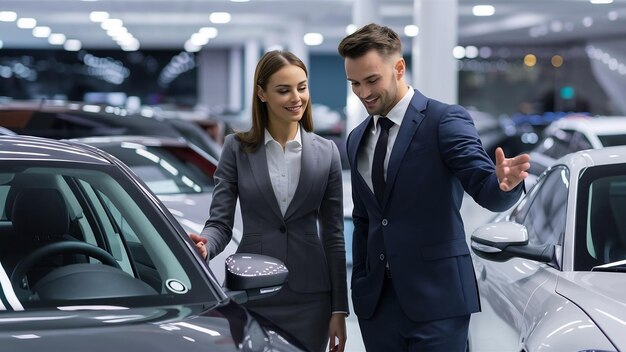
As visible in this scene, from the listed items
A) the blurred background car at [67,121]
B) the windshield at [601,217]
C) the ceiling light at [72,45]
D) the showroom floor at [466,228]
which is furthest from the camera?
the ceiling light at [72,45]

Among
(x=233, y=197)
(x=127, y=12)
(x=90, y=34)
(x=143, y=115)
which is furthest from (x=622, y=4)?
(x=233, y=197)

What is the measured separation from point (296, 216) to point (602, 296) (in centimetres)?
107

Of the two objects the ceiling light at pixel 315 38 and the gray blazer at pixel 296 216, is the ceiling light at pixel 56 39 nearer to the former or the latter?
the ceiling light at pixel 315 38

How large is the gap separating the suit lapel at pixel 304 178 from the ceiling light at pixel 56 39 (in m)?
35.1

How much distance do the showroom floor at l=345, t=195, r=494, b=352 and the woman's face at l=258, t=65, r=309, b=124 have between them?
4.40 feet

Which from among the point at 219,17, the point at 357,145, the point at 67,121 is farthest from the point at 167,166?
the point at 219,17

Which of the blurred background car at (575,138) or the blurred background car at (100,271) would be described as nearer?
the blurred background car at (100,271)

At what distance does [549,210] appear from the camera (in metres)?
4.56

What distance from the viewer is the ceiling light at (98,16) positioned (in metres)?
26.9

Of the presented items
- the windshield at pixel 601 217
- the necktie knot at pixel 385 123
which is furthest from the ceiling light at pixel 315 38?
the necktie knot at pixel 385 123

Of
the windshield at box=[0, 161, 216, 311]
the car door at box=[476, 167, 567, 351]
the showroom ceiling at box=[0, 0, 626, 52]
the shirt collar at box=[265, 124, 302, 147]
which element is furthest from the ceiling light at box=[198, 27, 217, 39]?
the windshield at box=[0, 161, 216, 311]

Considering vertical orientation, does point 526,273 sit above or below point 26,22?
below

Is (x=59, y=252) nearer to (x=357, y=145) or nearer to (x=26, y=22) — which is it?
(x=357, y=145)

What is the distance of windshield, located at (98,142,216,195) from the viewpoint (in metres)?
7.12
